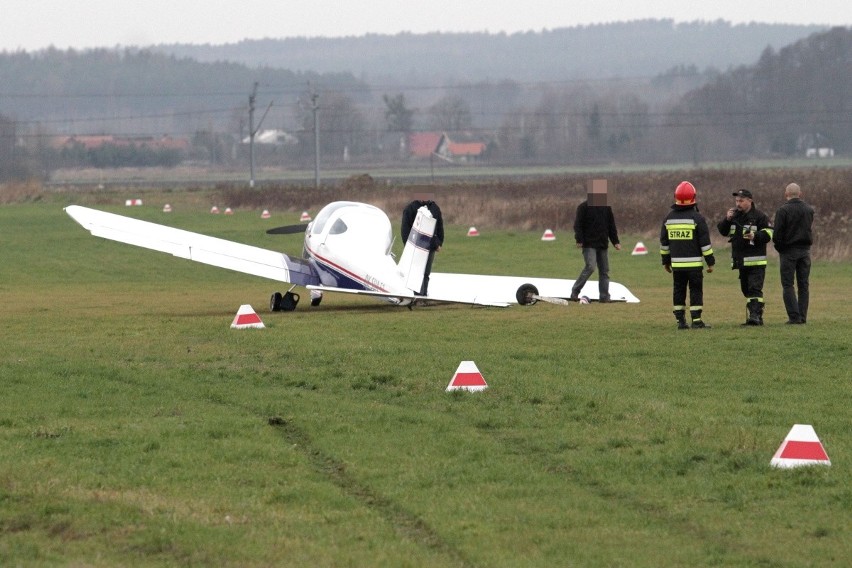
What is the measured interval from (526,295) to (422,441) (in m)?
11.2

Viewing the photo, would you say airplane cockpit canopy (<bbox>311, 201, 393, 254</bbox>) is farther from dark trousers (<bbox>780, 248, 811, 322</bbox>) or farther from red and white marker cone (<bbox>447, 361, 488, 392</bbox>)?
red and white marker cone (<bbox>447, 361, 488, 392</bbox>)

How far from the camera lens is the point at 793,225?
16203 millimetres

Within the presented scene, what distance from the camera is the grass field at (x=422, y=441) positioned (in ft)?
23.2

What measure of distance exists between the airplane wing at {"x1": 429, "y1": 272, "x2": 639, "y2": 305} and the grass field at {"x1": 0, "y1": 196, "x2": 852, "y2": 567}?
1901mm

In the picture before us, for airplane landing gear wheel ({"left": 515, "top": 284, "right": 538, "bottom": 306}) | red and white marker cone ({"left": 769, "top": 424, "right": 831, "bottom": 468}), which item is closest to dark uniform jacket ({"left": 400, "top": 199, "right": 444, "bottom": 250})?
airplane landing gear wheel ({"left": 515, "top": 284, "right": 538, "bottom": 306})

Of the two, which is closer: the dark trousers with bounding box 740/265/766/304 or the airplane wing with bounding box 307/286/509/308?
the dark trousers with bounding box 740/265/766/304

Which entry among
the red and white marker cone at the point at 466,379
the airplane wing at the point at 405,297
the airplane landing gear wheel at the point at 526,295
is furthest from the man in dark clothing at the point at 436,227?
the red and white marker cone at the point at 466,379

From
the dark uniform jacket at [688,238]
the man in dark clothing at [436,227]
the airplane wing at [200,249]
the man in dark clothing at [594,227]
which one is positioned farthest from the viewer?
the airplane wing at [200,249]

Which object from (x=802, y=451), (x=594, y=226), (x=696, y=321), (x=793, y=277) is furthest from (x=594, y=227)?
(x=802, y=451)

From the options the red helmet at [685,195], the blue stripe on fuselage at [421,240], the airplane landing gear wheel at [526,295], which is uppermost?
the red helmet at [685,195]

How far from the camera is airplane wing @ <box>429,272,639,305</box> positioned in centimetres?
2047

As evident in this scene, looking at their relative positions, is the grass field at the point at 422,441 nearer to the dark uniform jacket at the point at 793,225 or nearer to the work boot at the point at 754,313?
the work boot at the point at 754,313

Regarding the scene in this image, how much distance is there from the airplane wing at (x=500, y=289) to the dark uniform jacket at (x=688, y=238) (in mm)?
4708

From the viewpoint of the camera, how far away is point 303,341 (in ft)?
50.5
